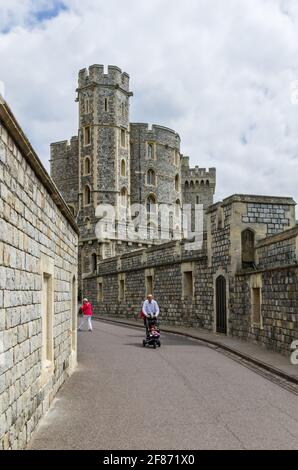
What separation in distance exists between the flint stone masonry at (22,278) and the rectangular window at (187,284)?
14.3m

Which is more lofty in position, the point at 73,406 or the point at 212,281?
the point at 212,281

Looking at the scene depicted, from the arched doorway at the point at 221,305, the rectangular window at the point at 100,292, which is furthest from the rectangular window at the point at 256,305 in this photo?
the rectangular window at the point at 100,292

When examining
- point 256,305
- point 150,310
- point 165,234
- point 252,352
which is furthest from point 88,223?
point 252,352

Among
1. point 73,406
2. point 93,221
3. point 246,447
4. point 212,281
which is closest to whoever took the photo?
point 246,447

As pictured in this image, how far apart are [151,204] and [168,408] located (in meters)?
48.0

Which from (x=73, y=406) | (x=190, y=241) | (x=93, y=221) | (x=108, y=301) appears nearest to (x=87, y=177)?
(x=93, y=221)

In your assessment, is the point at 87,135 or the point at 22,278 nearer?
the point at 22,278

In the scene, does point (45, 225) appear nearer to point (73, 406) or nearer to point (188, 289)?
point (73, 406)

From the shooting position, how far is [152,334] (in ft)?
50.1

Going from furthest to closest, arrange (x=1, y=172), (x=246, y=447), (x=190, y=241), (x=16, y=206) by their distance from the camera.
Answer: (x=190, y=241) < (x=246, y=447) < (x=16, y=206) < (x=1, y=172)

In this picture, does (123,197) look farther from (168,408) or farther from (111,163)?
(168,408)

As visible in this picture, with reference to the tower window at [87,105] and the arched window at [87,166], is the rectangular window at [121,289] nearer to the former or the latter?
the arched window at [87,166]

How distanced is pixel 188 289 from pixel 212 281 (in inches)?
110
